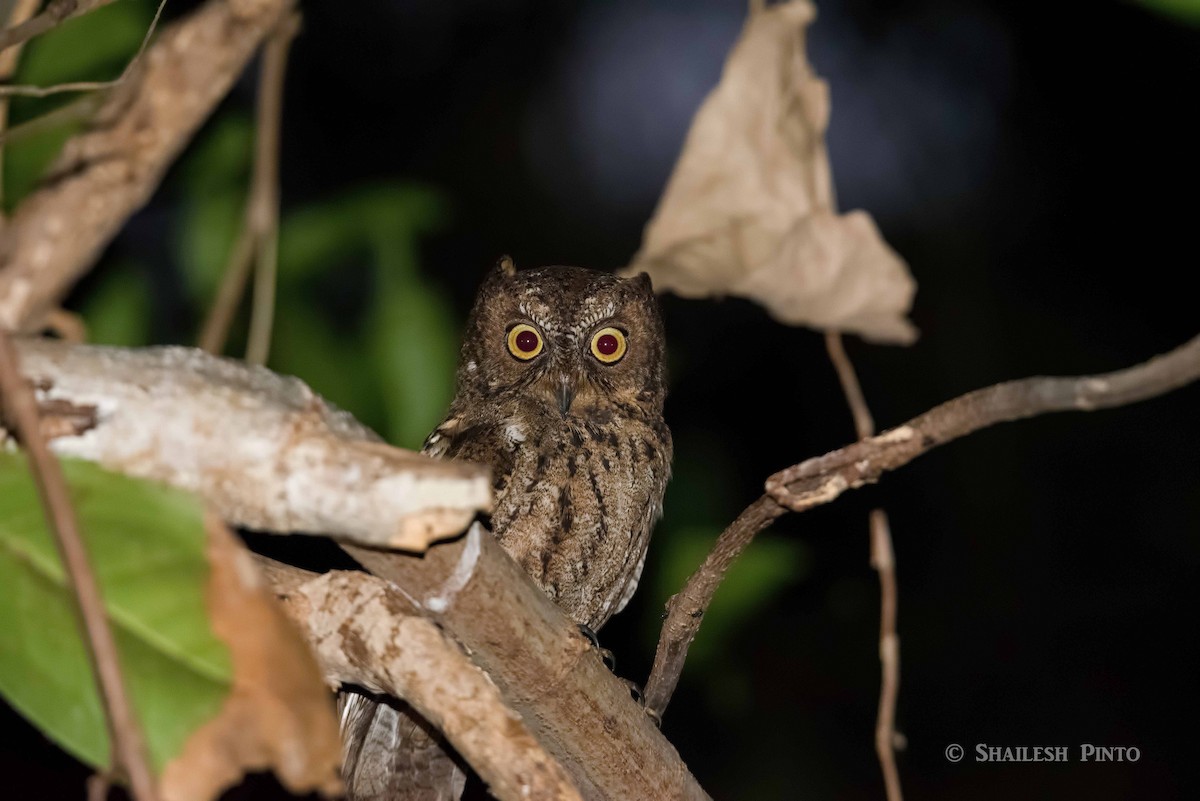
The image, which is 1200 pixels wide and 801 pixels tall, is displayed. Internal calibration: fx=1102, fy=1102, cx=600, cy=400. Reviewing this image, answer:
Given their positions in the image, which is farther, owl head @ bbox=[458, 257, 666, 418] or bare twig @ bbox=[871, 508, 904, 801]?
owl head @ bbox=[458, 257, 666, 418]

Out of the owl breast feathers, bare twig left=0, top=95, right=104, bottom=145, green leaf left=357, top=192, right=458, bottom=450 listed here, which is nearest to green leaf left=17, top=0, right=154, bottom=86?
bare twig left=0, top=95, right=104, bottom=145

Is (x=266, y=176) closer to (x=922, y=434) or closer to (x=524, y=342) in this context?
(x=922, y=434)

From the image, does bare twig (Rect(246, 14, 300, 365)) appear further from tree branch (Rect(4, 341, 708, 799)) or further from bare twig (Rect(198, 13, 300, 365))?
tree branch (Rect(4, 341, 708, 799))

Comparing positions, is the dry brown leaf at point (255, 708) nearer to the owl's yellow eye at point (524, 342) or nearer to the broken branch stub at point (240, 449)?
the broken branch stub at point (240, 449)

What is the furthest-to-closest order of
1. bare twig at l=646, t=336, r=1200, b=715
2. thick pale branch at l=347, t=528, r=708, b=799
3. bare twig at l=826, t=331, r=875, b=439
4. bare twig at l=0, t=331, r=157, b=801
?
1. bare twig at l=826, t=331, r=875, b=439
2. thick pale branch at l=347, t=528, r=708, b=799
3. bare twig at l=646, t=336, r=1200, b=715
4. bare twig at l=0, t=331, r=157, b=801

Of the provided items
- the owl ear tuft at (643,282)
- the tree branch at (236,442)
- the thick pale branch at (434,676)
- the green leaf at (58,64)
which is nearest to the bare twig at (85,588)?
the tree branch at (236,442)

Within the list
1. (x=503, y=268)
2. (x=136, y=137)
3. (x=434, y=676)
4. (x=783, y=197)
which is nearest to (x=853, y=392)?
(x=783, y=197)

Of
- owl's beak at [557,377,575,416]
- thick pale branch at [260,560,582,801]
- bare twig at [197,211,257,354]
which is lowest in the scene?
thick pale branch at [260,560,582,801]
